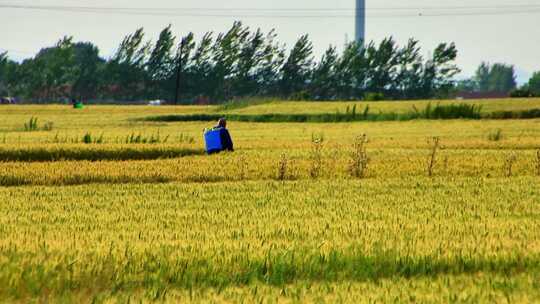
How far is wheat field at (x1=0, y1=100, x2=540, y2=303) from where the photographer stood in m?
11.2

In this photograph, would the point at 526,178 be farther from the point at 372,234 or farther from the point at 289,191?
the point at 372,234

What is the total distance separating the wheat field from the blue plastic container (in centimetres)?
299

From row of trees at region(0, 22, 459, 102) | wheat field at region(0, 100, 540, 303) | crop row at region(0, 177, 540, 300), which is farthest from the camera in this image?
row of trees at region(0, 22, 459, 102)

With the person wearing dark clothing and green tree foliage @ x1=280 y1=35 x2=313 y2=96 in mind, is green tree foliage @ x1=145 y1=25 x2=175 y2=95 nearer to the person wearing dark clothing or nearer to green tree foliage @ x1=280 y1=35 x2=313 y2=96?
green tree foliage @ x1=280 y1=35 x2=313 y2=96

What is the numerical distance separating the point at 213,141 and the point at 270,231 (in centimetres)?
1781

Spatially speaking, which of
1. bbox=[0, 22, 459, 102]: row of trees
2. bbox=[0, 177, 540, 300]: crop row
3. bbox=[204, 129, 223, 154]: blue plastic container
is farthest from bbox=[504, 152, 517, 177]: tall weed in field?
bbox=[0, 22, 459, 102]: row of trees

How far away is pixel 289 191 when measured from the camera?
2138cm

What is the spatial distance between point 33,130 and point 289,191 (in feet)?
121

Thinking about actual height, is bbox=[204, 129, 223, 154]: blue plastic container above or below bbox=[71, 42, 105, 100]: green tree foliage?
above

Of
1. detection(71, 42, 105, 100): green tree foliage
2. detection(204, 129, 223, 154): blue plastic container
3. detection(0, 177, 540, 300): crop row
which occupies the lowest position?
detection(71, 42, 105, 100): green tree foliage

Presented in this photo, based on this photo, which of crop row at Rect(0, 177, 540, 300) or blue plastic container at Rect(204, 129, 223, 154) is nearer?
crop row at Rect(0, 177, 540, 300)

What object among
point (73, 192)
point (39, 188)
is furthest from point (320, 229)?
point (39, 188)

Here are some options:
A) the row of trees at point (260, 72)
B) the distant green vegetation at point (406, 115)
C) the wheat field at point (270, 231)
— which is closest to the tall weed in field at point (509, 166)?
the wheat field at point (270, 231)

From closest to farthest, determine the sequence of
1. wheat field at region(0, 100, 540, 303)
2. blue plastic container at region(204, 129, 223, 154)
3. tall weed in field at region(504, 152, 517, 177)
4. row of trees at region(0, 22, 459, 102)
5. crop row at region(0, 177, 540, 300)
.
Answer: wheat field at region(0, 100, 540, 303)
crop row at region(0, 177, 540, 300)
tall weed in field at region(504, 152, 517, 177)
blue plastic container at region(204, 129, 223, 154)
row of trees at region(0, 22, 459, 102)
